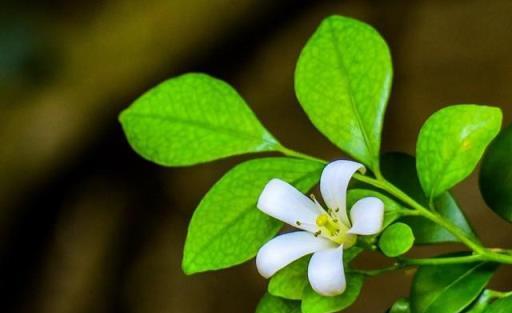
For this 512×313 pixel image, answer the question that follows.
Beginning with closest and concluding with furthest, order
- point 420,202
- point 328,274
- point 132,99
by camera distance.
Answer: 1. point 328,274
2. point 420,202
3. point 132,99

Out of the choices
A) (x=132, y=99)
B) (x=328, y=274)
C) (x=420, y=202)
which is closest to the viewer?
(x=328, y=274)

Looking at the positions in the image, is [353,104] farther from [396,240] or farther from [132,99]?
[132,99]

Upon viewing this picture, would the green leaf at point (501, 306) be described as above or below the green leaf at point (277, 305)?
below

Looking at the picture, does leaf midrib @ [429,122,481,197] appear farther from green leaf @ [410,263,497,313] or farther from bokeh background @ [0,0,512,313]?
bokeh background @ [0,0,512,313]

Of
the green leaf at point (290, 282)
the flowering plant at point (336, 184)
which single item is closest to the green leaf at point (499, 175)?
the flowering plant at point (336, 184)

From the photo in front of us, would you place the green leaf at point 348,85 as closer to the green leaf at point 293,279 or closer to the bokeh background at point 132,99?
the green leaf at point 293,279

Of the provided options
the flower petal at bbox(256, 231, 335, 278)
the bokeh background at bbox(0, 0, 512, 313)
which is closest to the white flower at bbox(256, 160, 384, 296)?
the flower petal at bbox(256, 231, 335, 278)

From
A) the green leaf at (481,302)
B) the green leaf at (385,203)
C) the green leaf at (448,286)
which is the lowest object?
the green leaf at (481,302)

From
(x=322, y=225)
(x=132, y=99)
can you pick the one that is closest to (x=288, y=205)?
(x=322, y=225)
